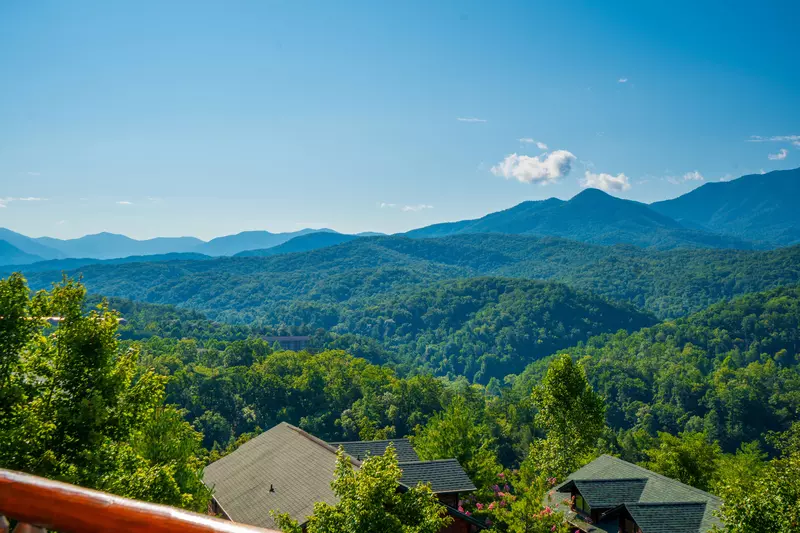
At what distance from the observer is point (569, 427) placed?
36062 mm

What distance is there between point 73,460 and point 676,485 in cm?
2602

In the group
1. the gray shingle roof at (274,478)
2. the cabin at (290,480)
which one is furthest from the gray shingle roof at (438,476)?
the gray shingle roof at (274,478)

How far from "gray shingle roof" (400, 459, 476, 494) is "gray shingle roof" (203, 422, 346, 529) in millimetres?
3458

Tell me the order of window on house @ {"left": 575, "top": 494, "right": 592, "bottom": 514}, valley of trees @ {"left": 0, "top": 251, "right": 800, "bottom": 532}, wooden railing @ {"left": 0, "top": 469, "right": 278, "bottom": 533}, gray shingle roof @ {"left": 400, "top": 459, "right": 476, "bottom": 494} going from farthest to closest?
window on house @ {"left": 575, "top": 494, "right": 592, "bottom": 514}
gray shingle roof @ {"left": 400, "top": 459, "right": 476, "bottom": 494}
valley of trees @ {"left": 0, "top": 251, "right": 800, "bottom": 532}
wooden railing @ {"left": 0, "top": 469, "right": 278, "bottom": 533}

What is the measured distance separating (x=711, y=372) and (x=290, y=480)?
11238 centimetres

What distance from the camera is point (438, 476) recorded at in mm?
24703

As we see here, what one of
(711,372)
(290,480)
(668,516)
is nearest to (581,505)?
(668,516)

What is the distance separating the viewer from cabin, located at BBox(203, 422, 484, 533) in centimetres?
2156

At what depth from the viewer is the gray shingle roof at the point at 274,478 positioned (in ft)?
70.2

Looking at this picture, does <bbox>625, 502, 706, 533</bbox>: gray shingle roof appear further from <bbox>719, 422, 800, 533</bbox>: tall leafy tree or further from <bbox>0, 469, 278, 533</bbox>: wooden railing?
<bbox>0, 469, 278, 533</bbox>: wooden railing

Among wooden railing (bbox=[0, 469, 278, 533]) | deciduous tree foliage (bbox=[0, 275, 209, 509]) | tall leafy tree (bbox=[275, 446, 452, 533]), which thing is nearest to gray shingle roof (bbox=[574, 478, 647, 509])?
tall leafy tree (bbox=[275, 446, 452, 533])

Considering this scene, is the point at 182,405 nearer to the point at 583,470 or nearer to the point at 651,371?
the point at 583,470

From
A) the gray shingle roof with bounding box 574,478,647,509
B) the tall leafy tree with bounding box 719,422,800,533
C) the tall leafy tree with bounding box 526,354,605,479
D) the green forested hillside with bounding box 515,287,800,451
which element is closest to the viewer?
the tall leafy tree with bounding box 719,422,800,533

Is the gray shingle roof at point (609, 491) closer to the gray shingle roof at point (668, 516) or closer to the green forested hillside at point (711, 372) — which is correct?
the gray shingle roof at point (668, 516)
